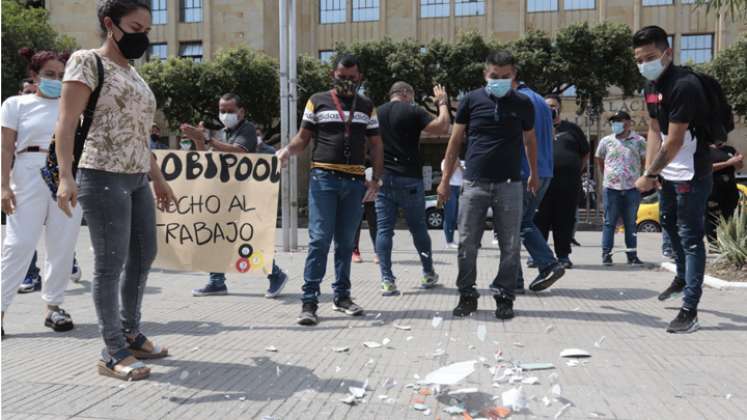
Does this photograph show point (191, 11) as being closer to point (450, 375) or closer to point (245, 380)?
point (245, 380)

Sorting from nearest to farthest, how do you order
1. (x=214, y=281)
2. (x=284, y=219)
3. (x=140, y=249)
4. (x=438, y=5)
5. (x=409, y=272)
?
(x=140, y=249), (x=214, y=281), (x=409, y=272), (x=284, y=219), (x=438, y=5)

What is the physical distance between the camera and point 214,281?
6.17 metres

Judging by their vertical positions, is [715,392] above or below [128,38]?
below

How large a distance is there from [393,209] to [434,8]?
89.0 feet

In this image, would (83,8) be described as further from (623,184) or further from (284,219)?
(623,184)

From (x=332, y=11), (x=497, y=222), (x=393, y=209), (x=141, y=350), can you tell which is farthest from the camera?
(x=332, y=11)

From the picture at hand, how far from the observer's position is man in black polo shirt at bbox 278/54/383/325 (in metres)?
4.78

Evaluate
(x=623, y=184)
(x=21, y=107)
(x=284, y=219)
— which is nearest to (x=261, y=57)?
(x=284, y=219)

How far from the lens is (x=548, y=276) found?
5859 mm

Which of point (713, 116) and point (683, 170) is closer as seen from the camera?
point (713, 116)

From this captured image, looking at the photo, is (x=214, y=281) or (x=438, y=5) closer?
(x=214, y=281)

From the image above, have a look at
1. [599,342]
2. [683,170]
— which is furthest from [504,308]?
[683,170]

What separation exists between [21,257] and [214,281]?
201 centimetres

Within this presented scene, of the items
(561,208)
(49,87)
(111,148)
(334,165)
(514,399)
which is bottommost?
(514,399)
